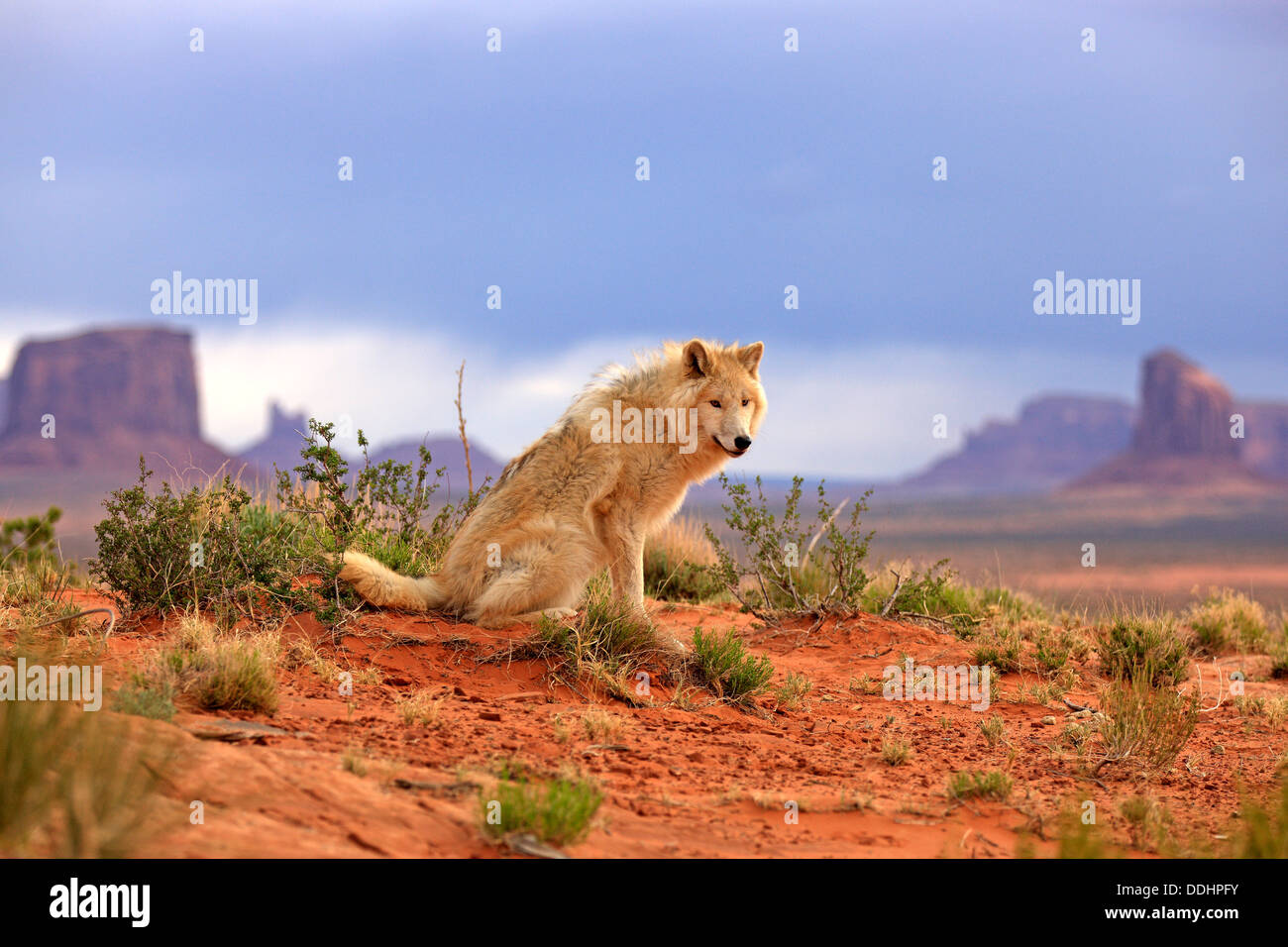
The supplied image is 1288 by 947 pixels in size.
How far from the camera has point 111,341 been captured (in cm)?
12744

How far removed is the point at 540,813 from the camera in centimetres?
434

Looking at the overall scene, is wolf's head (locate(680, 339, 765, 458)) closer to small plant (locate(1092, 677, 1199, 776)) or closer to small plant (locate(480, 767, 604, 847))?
small plant (locate(1092, 677, 1199, 776))

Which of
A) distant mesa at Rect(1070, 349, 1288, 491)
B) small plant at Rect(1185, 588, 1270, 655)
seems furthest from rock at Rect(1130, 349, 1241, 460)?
small plant at Rect(1185, 588, 1270, 655)

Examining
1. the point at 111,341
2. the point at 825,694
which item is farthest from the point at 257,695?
the point at 111,341

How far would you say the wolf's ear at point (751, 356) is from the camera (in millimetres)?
9148

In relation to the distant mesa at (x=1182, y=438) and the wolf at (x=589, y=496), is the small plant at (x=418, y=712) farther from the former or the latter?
the distant mesa at (x=1182, y=438)

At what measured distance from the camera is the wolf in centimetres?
812

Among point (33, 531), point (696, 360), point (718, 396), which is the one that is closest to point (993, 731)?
point (718, 396)

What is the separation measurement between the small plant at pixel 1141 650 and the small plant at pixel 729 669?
13.7 feet

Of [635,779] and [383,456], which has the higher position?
[383,456]

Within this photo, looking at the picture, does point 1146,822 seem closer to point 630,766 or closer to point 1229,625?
point 630,766
